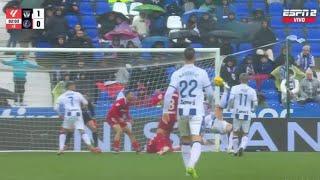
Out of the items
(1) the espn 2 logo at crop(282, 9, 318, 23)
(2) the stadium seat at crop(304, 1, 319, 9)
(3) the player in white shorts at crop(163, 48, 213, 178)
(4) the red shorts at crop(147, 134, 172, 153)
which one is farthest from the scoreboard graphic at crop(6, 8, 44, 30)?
(3) the player in white shorts at crop(163, 48, 213, 178)

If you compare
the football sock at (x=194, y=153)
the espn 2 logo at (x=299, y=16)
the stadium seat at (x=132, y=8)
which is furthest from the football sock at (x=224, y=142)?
the football sock at (x=194, y=153)

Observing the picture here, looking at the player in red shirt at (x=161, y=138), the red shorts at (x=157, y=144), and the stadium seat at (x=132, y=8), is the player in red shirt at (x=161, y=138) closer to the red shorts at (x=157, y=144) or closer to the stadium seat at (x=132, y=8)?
the red shorts at (x=157, y=144)

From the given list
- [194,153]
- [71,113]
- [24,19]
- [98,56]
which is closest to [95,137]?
[71,113]

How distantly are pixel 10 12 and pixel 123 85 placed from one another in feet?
16.3

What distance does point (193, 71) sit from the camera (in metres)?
11.0

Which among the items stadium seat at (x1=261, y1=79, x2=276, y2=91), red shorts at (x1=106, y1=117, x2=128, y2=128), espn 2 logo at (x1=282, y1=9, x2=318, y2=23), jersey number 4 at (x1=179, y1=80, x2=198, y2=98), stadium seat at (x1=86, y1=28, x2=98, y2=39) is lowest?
red shorts at (x1=106, y1=117, x2=128, y2=128)

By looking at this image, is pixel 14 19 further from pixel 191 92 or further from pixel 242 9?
pixel 191 92

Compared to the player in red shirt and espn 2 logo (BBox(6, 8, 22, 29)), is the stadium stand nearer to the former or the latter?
espn 2 logo (BBox(6, 8, 22, 29))

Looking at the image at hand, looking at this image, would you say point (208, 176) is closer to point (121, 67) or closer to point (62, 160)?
point (62, 160)

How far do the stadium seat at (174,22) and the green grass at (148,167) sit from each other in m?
5.72

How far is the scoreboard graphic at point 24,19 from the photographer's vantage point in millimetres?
20234

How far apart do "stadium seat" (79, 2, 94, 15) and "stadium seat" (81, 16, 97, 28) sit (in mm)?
302

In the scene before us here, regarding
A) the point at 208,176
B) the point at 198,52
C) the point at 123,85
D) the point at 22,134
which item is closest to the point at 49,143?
the point at 22,134

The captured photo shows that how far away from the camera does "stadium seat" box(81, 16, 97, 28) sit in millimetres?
21455
